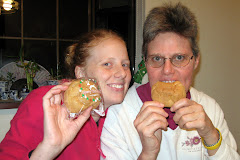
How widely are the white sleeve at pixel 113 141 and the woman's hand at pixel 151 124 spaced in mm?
217

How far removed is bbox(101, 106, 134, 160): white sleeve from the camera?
1486 millimetres

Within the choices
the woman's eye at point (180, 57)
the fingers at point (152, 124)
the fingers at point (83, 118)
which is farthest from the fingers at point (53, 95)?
the woman's eye at point (180, 57)

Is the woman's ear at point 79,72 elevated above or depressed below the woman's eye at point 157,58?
below

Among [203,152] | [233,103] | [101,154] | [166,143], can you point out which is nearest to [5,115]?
[101,154]

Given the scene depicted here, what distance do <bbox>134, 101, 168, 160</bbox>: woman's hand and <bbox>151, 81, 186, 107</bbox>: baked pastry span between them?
141 mm

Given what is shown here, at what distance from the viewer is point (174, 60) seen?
5.17 feet

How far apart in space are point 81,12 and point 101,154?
2.83 m

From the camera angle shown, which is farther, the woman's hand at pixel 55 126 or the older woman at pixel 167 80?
the older woman at pixel 167 80

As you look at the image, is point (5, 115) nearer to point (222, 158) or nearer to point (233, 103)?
point (222, 158)

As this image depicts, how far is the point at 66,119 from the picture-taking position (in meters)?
1.33

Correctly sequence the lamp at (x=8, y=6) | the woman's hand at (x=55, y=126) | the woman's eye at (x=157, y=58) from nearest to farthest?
the woman's hand at (x=55, y=126)
the woman's eye at (x=157, y=58)
the lamp at (x=8, y=6)

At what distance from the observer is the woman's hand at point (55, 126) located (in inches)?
46.3

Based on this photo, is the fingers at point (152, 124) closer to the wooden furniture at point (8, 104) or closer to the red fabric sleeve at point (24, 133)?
the red fabric sleeve at point (24, 133)


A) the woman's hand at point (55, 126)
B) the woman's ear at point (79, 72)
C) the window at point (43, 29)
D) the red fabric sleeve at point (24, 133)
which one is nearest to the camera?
the woman's hand at point (55, 126)
